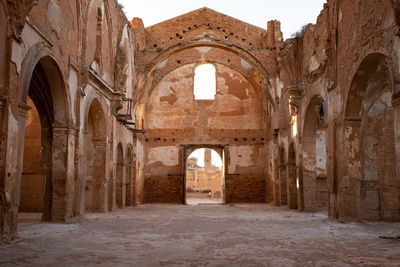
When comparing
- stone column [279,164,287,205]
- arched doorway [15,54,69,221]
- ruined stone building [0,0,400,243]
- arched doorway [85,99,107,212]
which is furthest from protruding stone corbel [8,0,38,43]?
stone column [279,164,287,205]

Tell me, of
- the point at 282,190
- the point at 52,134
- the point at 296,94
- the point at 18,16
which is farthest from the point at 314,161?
the point at 18,16

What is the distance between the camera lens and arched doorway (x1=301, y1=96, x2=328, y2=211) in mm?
14508

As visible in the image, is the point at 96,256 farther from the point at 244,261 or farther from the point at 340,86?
the point at 340,86

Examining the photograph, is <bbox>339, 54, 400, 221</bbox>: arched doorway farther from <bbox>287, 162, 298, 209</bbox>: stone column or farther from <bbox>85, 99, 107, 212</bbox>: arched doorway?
<bbox>85, 99, 107, 212</bbox>: arched doorway

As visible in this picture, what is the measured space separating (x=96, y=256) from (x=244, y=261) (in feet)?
7.08

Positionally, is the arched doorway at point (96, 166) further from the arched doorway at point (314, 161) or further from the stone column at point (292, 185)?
the stone column at point (292, 185)

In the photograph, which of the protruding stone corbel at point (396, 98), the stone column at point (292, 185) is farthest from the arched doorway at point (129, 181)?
the protruding stone corbel at point (396, 98)

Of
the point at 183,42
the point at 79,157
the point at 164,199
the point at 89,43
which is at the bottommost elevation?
the point at 164,199

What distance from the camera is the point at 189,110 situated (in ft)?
78.2

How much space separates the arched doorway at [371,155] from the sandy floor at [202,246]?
99cm

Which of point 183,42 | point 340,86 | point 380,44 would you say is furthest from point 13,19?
point 183,42

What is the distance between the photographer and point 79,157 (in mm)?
10961

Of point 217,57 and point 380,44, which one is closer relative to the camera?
point 380,44

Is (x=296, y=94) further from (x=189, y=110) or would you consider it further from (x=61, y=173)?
(x=61, y=173)
